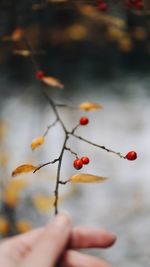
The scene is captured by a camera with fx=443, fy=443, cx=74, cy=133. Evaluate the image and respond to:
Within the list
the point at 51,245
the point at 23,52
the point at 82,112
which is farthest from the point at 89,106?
the point at 51,245

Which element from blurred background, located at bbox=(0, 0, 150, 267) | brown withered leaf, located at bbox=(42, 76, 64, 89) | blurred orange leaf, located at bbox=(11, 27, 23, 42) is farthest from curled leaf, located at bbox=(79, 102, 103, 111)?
blurred orange leaf, located at bbox=(11, 27, 23, 42)

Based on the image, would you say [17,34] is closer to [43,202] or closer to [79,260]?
[43,202]

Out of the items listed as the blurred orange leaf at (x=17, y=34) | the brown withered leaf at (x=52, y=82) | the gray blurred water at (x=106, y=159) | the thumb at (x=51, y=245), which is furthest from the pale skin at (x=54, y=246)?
the blurred orange leaf at (x=17, y=34)

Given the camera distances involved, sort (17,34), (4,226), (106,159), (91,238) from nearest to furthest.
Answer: (91,238)
(4,226)
(106,159)
(17,34)

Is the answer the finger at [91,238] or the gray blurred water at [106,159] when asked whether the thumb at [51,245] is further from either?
the gray blurred water at [106,159]

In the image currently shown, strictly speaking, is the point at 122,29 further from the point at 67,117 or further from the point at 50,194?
the point at 50,194

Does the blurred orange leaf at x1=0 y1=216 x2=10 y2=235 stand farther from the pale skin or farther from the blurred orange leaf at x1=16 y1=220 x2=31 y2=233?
the pale skin

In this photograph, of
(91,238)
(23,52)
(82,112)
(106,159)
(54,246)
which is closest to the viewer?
(54,246)
